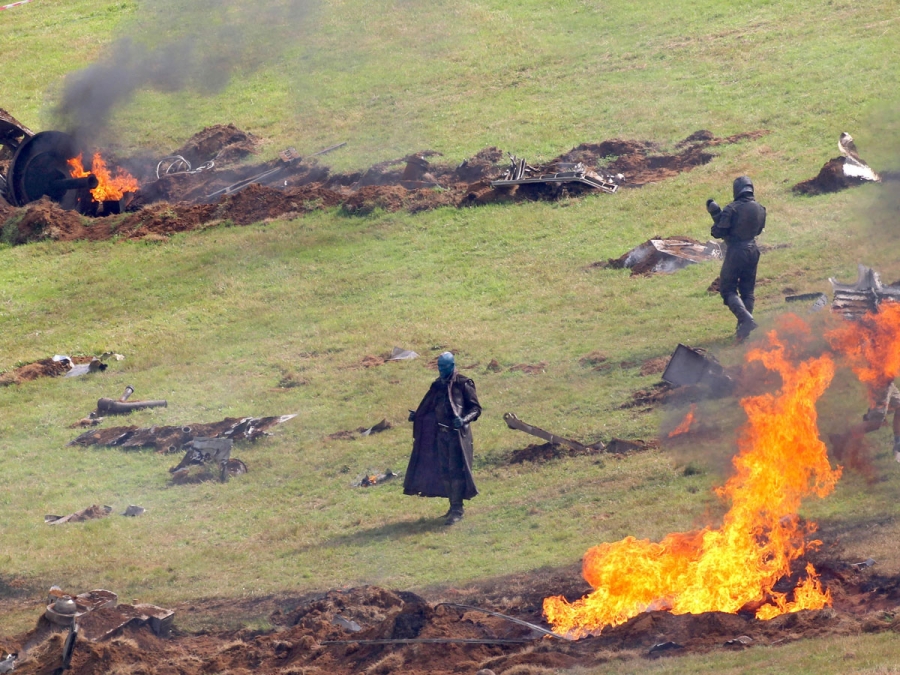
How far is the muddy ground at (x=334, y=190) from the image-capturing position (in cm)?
3097

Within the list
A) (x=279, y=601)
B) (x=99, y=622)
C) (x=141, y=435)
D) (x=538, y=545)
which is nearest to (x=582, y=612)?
(x=538, y=545)

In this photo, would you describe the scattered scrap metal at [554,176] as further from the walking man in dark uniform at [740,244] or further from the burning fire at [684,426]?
the burning fire at [684,426]

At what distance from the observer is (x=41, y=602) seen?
52.3ft

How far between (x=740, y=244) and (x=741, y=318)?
1.22m

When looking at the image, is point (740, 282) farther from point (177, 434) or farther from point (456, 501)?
point (177, 434)

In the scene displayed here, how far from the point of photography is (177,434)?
70.8ft

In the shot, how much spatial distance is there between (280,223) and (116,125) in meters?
9.62

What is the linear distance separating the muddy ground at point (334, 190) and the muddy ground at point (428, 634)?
17498 mm

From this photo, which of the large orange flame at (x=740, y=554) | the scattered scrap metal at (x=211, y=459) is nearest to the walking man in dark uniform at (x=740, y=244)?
the large orange flame at (x=740, y=554)

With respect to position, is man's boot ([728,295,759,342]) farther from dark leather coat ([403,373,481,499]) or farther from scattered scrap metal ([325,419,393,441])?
scattered scrap metal ([325,419,393,441])

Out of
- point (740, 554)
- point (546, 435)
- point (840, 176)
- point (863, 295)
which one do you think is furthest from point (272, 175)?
point (740, 554)

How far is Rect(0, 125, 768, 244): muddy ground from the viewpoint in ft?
102

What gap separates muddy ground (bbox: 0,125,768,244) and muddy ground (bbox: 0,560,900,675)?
17.5 metres

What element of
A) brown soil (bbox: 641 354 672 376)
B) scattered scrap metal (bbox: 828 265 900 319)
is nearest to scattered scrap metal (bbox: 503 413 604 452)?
brown soil (bbox: 641 354 672 376)
